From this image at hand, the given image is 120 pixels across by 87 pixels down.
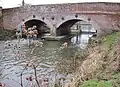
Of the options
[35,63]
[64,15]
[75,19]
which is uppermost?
[64,15]

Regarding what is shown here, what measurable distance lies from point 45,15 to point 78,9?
3426 millimetres

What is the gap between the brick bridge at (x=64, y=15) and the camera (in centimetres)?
2680

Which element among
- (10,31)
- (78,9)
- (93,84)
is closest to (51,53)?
(78,9)

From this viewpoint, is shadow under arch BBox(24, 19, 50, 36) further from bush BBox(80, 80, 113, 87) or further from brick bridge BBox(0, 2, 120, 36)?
bush BBox(80, 80, 113, 87)

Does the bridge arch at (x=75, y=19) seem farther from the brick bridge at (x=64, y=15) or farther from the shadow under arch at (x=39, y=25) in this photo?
the shadow under arch at (x=39, y=25)

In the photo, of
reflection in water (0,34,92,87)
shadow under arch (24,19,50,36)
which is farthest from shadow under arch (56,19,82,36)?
reflection in water (0,34,92,87)

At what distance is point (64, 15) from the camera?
28516 millimetres

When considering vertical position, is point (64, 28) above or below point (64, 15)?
below

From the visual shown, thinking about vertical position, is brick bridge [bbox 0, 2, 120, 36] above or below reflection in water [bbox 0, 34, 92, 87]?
above

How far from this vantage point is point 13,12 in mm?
30422

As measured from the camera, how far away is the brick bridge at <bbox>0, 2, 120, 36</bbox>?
2680 centimetres

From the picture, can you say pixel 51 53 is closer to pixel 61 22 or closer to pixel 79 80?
pixel 61 22

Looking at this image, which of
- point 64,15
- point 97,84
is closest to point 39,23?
point 64,15

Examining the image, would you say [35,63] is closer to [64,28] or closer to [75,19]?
[75,19]
